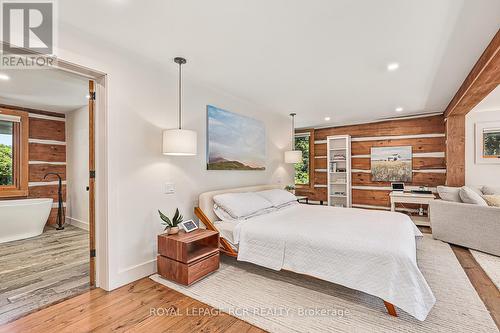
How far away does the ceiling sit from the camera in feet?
10.7

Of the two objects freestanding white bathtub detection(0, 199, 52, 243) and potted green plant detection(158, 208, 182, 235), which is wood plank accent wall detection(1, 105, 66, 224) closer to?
freestanding white bathtub detection(0, 199, 52, 243)

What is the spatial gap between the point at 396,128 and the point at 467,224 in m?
2.75

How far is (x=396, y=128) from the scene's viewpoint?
5.70m

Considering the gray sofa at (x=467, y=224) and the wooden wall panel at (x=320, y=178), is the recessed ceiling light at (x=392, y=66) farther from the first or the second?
the wooden wall panel at (x=320, y=178)

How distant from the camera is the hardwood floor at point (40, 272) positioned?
7.29 ft

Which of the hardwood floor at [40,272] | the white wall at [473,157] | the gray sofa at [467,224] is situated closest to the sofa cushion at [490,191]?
the white wall at [473,157]

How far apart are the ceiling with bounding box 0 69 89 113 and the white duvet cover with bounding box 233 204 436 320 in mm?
2728

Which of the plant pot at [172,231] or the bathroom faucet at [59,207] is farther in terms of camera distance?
the bathroom faucet at [59,207]

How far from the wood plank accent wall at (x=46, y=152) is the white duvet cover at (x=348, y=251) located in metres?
4.45

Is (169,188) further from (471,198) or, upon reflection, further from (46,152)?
(471,198)

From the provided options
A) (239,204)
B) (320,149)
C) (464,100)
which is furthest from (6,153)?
(464,100)

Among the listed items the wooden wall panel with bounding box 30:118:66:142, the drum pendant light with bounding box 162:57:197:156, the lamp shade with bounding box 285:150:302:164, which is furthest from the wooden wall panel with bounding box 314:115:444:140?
the wooden wall panel with bounding box 30:118:66:142

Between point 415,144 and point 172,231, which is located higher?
point 415,144

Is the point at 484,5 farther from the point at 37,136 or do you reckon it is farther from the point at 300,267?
the point at 37,136
